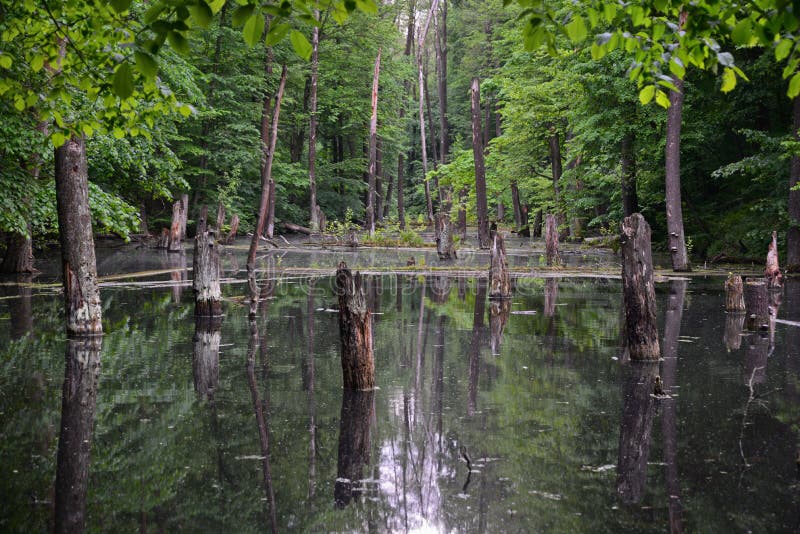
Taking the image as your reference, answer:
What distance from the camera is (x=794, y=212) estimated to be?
21.2 metres

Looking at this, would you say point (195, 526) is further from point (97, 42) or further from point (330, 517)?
point (97, 42)

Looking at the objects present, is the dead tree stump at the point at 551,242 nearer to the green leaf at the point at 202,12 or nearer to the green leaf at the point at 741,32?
the green leaf at the point at 741,32

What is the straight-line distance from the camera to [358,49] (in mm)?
45531

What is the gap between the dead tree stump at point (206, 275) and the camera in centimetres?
1299

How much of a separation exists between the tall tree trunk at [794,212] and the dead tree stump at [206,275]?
1589cm

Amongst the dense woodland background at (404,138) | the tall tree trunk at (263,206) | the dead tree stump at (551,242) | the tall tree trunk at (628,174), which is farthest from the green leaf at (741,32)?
the tall tree trunk at (628,174)

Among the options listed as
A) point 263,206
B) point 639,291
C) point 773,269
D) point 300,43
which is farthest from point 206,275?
Answer: point 773,269

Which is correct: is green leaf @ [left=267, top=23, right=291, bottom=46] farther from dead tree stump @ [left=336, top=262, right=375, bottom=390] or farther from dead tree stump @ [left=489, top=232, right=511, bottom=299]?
dead tree stump @ [left=489, top=232, right=511, bottom=299]

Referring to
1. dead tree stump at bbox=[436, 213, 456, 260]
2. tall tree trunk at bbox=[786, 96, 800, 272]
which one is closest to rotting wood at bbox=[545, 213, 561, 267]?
dead tree stump at bbox=[436, 213, 456, 260]

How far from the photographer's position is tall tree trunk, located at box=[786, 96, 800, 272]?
2089 cm

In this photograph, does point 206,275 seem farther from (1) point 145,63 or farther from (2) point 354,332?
(1) point 145,63

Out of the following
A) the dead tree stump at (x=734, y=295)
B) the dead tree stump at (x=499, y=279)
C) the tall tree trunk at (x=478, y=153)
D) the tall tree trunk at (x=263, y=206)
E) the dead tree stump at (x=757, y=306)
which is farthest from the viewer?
the tall tree trunk at (x=478, y=153)

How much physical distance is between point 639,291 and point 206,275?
7.35 metres

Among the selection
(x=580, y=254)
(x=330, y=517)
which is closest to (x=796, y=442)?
(x=330, y=517)
